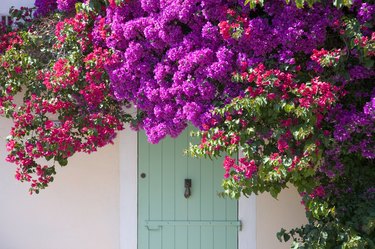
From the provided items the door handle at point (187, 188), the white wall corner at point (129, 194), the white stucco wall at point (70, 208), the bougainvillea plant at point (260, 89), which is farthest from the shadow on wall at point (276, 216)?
the bougainvillea plant at point (260, 89)

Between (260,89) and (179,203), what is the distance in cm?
280

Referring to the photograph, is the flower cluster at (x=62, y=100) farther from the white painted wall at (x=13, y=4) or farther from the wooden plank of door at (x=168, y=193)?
the wooden plank of door at (x=168, y=193)

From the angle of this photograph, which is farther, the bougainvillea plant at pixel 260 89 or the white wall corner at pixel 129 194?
the white wall corner at pixel 129 194

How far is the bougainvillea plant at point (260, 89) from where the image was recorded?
4.78 meters

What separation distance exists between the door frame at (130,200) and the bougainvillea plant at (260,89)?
142 cm

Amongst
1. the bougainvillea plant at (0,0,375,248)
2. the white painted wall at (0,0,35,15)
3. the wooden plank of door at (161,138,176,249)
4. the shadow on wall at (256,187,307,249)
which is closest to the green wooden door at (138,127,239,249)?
the wooden plank of door at (161,138,176,249)

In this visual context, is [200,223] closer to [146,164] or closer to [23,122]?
[146,164]

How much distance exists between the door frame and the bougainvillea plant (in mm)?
1421

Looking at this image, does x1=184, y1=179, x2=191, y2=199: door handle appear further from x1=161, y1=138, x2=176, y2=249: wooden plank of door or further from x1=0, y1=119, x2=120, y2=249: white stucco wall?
x1=0, y1=119, x2=120, y2=249: white stucco wall

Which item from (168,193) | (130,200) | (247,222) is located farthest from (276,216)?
(130,200)

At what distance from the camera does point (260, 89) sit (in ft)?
15.8

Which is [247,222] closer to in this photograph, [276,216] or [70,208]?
[276,216]

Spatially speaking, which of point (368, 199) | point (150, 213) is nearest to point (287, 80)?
point (368, 199)

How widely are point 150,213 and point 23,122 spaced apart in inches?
80.1
